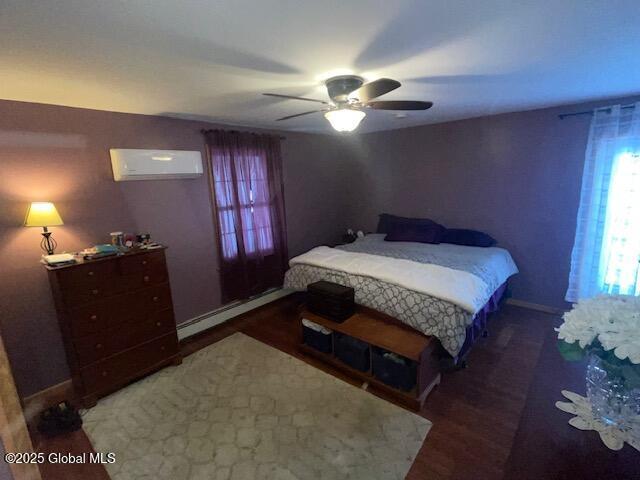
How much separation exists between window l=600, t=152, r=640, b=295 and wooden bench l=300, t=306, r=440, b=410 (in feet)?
6.98

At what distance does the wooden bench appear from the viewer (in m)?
2.04

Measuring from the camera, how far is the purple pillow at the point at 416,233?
371 centimetres

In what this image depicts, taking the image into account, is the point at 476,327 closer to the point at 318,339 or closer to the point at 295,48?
the point at 318,339

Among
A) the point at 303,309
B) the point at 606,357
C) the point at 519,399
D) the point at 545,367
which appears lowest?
the point at 519,399

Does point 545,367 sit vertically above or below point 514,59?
below

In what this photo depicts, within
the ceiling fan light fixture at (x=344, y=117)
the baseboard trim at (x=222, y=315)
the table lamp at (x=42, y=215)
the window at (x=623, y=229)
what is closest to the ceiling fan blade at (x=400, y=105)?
the ceiling fan light fixture at (x=344, y=117)

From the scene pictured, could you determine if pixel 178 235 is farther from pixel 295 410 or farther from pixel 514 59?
pixel 514 59

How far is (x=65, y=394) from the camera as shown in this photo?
7.79ft

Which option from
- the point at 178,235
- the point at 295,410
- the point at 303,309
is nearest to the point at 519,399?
the point at 295,410

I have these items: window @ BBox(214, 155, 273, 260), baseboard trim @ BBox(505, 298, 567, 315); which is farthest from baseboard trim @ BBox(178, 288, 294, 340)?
baseboard trim @ BBox(505, 298, 567, 315)

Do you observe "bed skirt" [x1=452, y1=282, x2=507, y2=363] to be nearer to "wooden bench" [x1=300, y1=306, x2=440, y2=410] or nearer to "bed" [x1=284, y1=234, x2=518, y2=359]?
"bed" [x1=284, y1=234, x2=518, y2=359]

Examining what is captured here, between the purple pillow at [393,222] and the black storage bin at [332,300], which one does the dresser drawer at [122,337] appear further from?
the purple pillow at [393,222]

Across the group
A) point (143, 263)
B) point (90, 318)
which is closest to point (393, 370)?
point (143, 263)

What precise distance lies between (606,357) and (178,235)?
3216 mm
